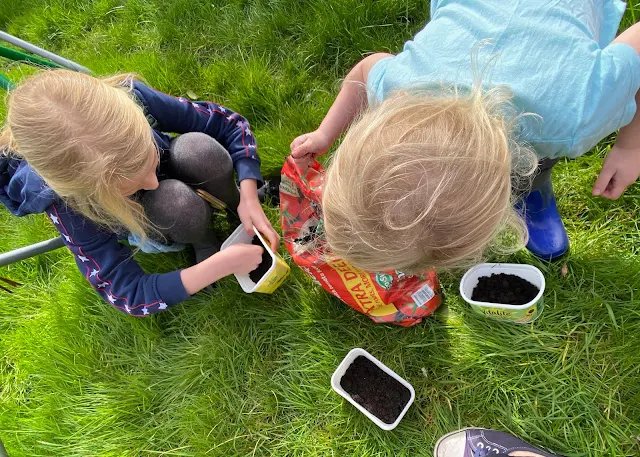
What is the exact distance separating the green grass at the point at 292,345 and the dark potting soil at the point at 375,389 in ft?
0.23

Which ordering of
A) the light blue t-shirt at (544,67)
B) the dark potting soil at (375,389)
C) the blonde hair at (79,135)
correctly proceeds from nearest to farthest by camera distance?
the light blue t-shirt at (544,67)
the blonde hair at (79,135)
the dark potting soil at (375,389)

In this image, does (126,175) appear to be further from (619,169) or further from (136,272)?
(619,169)

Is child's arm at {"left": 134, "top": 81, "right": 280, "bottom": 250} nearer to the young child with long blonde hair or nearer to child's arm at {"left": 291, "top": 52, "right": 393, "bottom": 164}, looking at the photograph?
the young child with long blonde hair

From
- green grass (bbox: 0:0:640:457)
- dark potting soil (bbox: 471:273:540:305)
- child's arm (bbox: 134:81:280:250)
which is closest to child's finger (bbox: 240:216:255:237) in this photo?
child's arm (bbox: 134:81:280:250)

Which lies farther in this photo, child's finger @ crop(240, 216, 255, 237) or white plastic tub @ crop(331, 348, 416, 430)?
child's finger @ crop(240, 216, 255, 237)

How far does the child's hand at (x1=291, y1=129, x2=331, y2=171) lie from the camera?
1.63m

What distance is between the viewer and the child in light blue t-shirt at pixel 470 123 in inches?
39.6

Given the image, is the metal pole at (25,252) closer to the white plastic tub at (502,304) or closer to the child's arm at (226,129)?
the child's arm at (226,129)

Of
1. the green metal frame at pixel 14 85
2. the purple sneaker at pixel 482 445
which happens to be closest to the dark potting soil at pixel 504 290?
the purple sneaker at pixel 482 445

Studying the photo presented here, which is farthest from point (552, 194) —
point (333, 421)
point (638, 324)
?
point (333, 421)

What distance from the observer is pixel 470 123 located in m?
1.03

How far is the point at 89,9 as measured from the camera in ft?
9.04

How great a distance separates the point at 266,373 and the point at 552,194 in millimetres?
1267

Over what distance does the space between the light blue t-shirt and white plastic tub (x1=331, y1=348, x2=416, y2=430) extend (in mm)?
864
